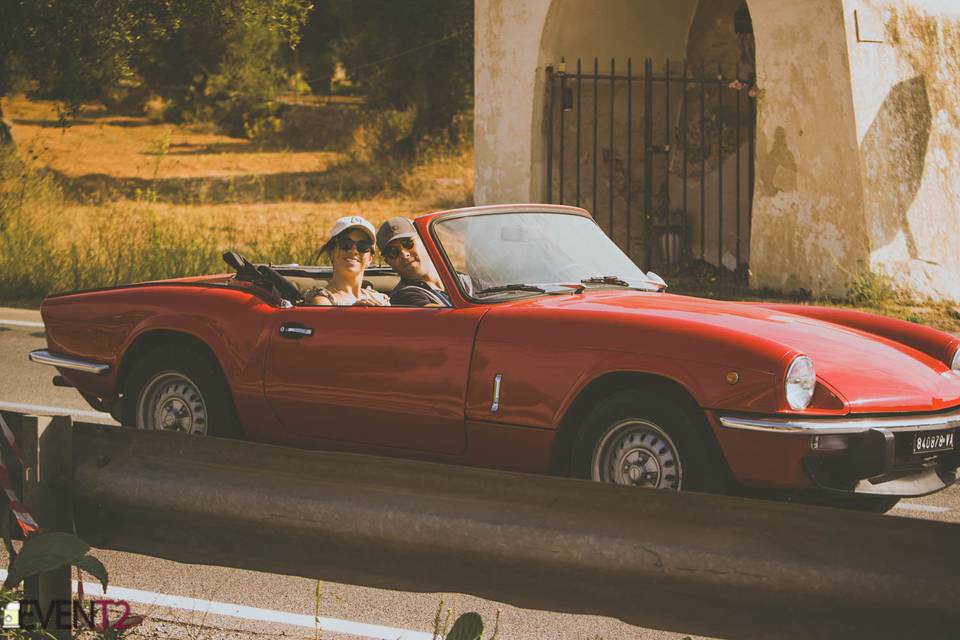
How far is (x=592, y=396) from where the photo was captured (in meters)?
5.37

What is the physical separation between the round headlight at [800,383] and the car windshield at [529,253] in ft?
4.42

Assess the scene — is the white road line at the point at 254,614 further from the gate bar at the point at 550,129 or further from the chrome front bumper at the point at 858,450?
the gate bar at the point at 550,129

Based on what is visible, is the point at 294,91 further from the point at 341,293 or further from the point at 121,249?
the point at 341,293

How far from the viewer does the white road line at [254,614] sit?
15.6 feet

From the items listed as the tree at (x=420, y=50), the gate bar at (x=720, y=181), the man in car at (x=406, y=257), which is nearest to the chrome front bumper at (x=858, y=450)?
the man in car at (x=406, y=257)

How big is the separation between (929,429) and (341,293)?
275cm

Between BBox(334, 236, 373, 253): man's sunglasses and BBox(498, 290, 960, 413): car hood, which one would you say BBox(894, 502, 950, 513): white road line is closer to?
BBox(498, 290, 960, 413): car hood

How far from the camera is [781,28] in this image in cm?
1431

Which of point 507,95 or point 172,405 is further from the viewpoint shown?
point 507,95

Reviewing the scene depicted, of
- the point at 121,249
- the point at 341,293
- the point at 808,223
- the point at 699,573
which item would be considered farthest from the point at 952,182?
the point at 699,573

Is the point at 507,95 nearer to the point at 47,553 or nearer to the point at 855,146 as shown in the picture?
the point at 855,146

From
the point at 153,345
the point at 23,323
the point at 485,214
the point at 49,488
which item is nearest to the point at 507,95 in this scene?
the point at 23,323

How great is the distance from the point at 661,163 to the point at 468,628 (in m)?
14.8

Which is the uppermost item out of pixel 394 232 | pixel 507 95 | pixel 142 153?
pixel 142 153
